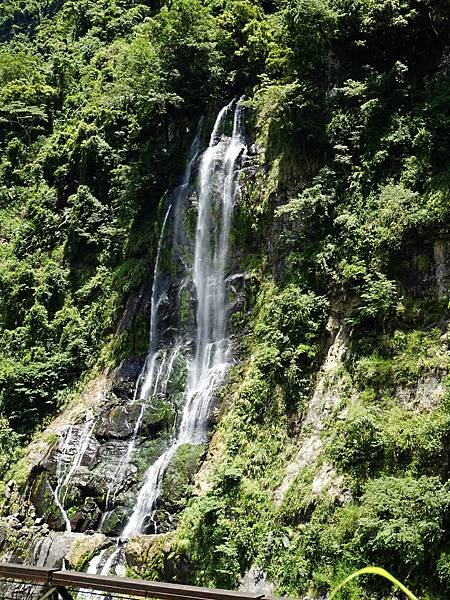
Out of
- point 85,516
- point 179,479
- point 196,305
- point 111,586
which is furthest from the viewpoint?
point 196,305

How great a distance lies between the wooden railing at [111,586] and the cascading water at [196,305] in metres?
7.89

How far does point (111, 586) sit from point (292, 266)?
8.93m

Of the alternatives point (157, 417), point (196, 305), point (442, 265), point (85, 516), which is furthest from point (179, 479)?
point (442, 265)

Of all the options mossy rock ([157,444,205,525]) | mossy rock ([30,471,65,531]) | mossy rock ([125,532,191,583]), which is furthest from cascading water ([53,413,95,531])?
mossy rock ([125,532,191,583])

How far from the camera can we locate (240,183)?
48.0ft

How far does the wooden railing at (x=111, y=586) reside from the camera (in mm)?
2887

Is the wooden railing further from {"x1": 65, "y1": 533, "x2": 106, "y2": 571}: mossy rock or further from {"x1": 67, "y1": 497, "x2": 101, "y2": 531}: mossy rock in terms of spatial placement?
{"x1": 67, "y1": 497, "x2": 101, "y2": 531}: mossy rock

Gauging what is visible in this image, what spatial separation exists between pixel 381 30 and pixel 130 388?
10010 millimetres

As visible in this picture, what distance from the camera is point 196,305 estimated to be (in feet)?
47.3

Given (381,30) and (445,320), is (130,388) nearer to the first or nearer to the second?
(445,320)

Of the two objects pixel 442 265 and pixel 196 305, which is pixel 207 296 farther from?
pixel 442 265

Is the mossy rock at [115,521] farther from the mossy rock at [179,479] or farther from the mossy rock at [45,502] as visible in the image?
the mossy rock at [45,502]

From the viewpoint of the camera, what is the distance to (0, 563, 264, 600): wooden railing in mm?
2887

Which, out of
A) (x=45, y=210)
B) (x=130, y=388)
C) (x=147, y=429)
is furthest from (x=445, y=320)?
(x=45, y=210)
